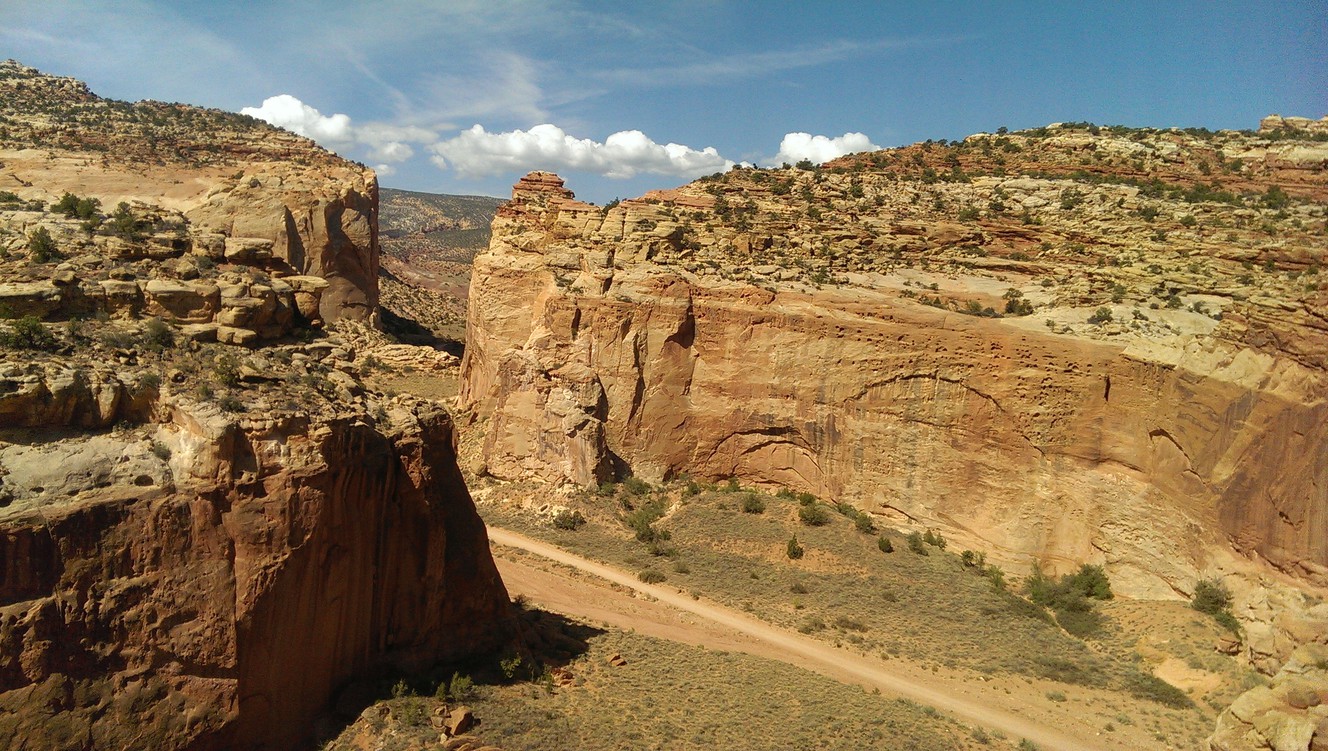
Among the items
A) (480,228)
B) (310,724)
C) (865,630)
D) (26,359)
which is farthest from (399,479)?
(480,228)

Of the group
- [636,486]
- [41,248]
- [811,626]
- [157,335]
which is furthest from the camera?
[636,486]

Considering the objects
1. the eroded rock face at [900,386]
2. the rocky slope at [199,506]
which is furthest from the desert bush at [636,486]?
the rocky slope at [199,506]

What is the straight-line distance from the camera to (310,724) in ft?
36.7

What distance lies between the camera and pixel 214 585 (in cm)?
988

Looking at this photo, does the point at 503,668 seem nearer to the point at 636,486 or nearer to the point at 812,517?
the point at 812,517

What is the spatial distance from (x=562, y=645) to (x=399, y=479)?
230 inches

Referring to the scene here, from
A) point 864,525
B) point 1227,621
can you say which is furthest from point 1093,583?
point 864,525

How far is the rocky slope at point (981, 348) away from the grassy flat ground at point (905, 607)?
1124 mm

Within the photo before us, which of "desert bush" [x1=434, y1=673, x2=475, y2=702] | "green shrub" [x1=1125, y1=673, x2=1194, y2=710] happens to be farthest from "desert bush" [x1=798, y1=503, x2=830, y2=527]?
"desert bush" [x1=434, y1=673, x2=475, y2=702]

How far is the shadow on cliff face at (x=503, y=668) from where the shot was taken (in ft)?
38.3

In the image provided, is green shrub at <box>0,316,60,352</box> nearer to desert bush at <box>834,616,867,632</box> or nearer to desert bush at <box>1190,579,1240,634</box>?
desert bush at <box>834,616,867,632</box>

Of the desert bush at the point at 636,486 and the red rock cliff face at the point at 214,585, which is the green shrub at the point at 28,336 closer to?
the red rock cliff face at the point at 214,585

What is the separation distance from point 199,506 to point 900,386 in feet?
64.3

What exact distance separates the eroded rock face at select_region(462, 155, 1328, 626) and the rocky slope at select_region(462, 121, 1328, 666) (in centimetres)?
7
